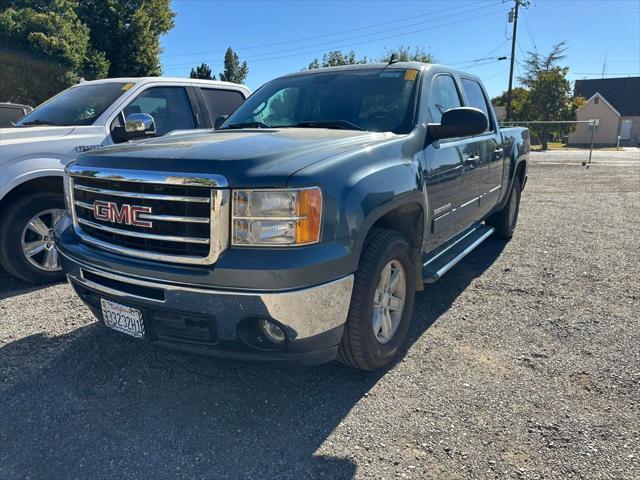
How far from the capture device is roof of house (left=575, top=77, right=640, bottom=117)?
5412cm

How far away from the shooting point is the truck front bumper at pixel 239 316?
228 centimetres

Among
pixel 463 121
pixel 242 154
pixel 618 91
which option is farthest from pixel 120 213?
pixel 618 91

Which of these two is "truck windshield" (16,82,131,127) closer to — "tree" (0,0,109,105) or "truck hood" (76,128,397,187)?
"truck hood" (76,128,397,187)

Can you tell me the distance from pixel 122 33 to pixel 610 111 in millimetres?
48662

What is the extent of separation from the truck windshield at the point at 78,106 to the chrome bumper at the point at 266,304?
3.26 m

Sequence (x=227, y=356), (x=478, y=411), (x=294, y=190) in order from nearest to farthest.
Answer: (x=294, y=190) → (x=227, y=356) → (x=478, y=411)

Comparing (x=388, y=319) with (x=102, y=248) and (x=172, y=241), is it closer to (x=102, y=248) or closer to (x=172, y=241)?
(x=172, y=241)

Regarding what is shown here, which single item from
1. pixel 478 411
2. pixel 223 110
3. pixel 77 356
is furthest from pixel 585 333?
pixel 223 110

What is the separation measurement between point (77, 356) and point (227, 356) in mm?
1493

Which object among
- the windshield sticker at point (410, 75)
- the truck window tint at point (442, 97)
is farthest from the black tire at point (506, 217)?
the windshield sticker at point (410, 75)

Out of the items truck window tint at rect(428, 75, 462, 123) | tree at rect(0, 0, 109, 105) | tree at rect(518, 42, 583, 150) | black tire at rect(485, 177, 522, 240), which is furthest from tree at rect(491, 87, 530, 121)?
truck window tint at rect(428, 75, 462, 123)

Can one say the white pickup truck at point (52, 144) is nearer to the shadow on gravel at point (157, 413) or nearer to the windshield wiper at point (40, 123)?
the windshield wiper at point (40, 123)

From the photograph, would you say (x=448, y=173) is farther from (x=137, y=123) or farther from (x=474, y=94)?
(x=137, y=123)

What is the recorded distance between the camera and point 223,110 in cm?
626
